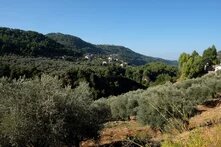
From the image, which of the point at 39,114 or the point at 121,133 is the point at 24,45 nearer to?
the point at 121,133

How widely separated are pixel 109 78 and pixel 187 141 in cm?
7587

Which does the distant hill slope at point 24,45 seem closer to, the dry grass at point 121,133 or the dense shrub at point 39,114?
the dry grass at point 121,133

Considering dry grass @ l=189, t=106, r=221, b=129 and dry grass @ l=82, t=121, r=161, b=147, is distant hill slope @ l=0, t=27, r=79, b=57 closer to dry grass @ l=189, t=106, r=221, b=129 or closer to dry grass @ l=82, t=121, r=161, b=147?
dry grass @ l=82, t=121, r=161, b=147

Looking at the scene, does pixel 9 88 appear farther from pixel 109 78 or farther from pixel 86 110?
pixel 109 78

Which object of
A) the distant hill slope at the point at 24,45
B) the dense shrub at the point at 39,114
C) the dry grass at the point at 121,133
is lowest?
the dry grass at the point at 121,133

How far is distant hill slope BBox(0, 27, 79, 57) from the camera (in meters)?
110

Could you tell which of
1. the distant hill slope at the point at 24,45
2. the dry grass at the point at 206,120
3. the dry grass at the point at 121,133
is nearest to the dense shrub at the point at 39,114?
the dry grass at the point at 121,133

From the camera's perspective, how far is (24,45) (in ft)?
400

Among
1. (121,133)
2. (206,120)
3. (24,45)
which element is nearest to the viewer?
(206,120)

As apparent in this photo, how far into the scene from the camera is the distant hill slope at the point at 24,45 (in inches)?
4326

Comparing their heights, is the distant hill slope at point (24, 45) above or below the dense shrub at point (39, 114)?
above

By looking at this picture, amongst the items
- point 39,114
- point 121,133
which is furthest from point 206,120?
point 121,133

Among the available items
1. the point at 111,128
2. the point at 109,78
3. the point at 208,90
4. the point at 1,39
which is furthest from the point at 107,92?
the point at 1,39

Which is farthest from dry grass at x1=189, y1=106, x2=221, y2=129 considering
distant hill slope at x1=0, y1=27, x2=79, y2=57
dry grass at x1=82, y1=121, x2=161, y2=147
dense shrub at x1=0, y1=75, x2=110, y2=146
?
distant hill slope at x1=0, y1=27, x2=79, y2=57
